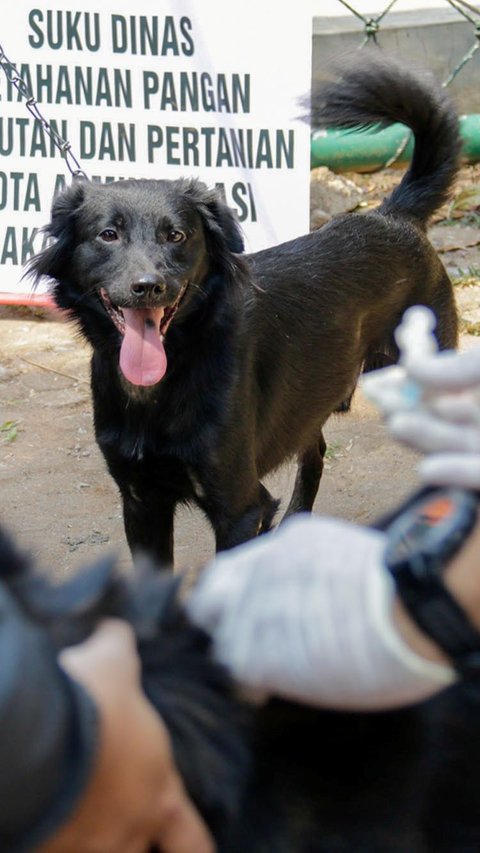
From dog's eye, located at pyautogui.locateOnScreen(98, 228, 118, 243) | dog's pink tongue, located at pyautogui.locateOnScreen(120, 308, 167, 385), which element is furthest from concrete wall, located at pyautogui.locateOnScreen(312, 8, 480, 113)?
dog's pink tongue, located at pyautogui.locateOnScreen(120, 308, 167, 385)

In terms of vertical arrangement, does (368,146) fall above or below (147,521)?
above

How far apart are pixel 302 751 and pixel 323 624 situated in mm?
235

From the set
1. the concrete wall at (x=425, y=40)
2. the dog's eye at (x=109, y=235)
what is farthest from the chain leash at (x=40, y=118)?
the concrete wall at (x=425, y=40)

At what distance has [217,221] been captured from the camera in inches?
126

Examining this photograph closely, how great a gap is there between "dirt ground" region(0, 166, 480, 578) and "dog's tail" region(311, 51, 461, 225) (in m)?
0.85

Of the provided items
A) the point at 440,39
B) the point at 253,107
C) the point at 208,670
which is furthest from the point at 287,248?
the point at 440,39

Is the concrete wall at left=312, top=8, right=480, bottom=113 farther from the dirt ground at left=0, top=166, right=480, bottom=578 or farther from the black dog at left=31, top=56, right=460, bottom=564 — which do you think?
the black dog at left=31, top=56, right=460, bottom=564

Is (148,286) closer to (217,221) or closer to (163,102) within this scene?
(217,221)

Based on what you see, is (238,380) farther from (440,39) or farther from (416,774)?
(440,39)

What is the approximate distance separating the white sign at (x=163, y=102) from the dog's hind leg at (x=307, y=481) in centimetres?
137

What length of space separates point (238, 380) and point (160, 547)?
509mm

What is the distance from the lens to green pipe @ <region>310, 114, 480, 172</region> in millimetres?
5555

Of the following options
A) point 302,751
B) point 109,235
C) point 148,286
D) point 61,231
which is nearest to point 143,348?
point 148,286

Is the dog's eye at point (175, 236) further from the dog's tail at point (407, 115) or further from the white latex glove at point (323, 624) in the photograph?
the white latex glove at point (323, 624)
